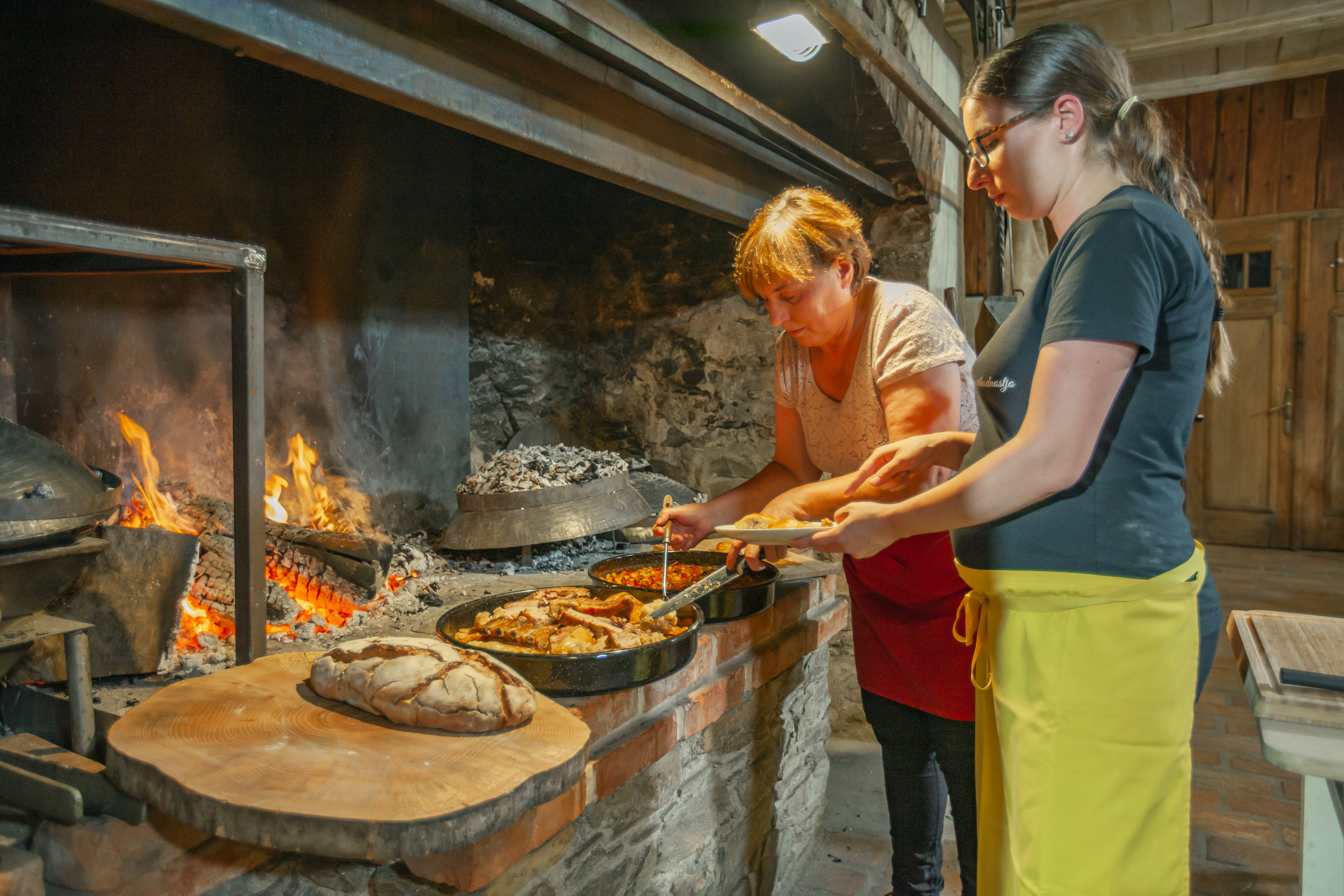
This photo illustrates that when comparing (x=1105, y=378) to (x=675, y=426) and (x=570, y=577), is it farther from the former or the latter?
(x=675, y=426)

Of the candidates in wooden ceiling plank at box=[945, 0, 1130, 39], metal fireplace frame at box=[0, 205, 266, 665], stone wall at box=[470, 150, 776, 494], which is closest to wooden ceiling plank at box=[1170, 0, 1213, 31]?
wooden ceiling plank at box=[945, 0, 1130, 39]

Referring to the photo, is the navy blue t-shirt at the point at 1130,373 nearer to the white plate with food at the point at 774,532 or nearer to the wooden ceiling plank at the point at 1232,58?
the white plate with food at the point at 774,532

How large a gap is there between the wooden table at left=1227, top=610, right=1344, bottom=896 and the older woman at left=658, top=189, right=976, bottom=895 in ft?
2.38

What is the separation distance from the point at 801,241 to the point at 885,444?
0.59m

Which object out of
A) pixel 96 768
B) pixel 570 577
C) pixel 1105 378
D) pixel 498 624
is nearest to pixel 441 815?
pixel 96 768

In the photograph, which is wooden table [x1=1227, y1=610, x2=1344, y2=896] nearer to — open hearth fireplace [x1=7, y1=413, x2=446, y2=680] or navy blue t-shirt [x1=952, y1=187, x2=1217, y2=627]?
navy blue t-shirt [x1=952, y1=187, x2=1217, y2=627]

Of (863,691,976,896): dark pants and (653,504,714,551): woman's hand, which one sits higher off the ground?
(653,504,714,551): woman's hand

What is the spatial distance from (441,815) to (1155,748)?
120 centimetres

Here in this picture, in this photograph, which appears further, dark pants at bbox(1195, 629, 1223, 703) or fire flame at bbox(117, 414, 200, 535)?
fire flame at bbox(117, 414, 200, 535)

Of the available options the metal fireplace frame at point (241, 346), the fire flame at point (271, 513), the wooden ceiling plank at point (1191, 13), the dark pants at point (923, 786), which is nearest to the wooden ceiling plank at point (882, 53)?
the metal fireplace frame at point (241, 346)

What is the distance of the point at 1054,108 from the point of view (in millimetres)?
1453

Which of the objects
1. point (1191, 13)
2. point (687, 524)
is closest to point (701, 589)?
point (687, 524)

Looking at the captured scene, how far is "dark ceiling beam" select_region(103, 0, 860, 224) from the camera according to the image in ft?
5.07

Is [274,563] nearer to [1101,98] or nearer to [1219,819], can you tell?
[1101,98]
